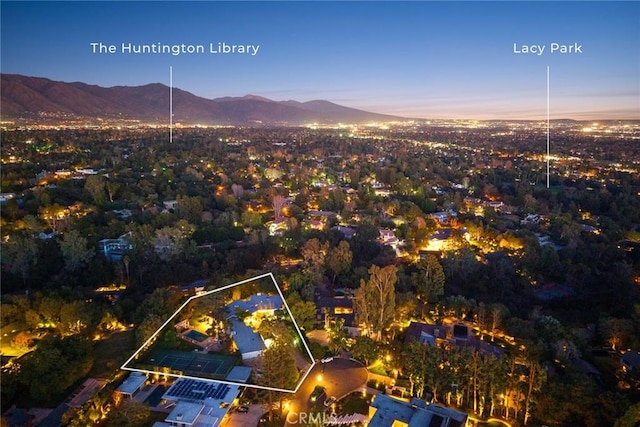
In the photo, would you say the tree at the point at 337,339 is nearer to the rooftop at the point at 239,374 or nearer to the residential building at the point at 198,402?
the rooftop at the point at 239,374

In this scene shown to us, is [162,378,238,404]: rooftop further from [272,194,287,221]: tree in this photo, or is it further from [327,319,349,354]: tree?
[272,194,287,221]: tree

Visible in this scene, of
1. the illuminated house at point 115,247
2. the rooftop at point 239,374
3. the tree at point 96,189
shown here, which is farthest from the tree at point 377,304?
the tree at point 96,189

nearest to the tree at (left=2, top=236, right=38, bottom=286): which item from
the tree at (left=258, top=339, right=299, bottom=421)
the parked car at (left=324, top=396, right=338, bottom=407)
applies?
the tree at (left=258, top=339, right=299, bottom=421)

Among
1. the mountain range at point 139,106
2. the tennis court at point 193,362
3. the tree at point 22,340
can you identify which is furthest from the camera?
the mountain range at point 139,106

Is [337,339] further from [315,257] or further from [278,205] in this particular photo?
[278,205]

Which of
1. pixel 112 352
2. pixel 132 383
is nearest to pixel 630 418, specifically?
pixel 132 383

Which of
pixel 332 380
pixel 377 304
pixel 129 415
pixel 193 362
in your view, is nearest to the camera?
pixel 129 415
